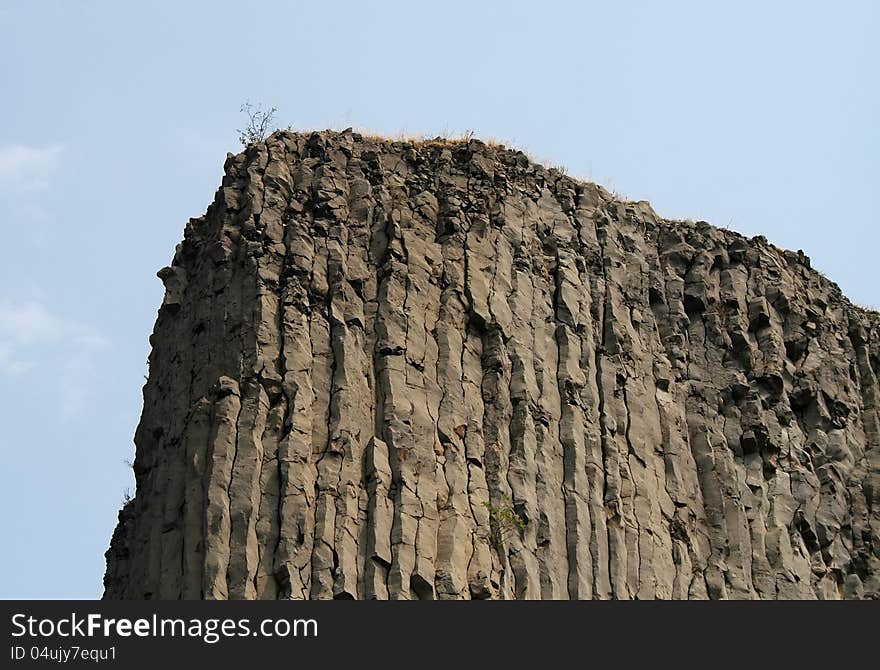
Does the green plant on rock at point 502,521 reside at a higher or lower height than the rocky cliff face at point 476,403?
lower

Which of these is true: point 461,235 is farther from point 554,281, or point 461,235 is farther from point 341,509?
point 341,509

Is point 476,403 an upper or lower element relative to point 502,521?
upper

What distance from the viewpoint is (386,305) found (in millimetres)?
33125


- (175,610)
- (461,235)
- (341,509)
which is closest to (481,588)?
(341,509)

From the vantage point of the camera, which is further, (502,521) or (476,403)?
(476,403)

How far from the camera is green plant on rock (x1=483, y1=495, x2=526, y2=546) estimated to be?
102 ft

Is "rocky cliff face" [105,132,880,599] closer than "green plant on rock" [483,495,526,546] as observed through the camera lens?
Yes

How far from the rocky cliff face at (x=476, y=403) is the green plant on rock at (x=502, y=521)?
2.4 inches

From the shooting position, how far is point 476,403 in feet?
107

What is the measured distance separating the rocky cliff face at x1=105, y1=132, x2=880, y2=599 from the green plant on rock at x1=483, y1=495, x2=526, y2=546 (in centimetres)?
6

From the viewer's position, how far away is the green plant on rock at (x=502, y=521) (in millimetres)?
31141

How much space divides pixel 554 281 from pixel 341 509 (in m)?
7.09

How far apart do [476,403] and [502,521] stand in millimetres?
2212

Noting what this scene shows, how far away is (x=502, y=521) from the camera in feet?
103
